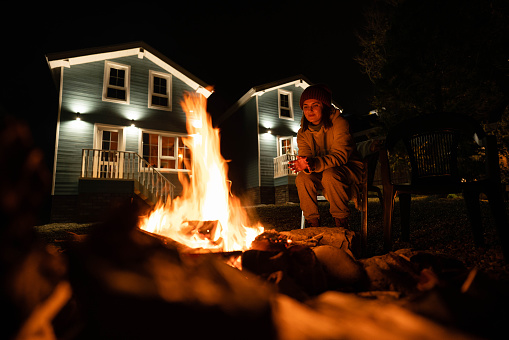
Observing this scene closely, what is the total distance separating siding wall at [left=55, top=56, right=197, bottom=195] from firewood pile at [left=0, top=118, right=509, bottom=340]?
36.4 ft

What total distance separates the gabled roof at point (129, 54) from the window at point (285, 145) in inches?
202

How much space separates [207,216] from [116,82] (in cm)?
1159

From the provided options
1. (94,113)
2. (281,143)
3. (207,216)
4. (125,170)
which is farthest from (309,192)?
(281,143)

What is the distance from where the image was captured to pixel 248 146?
16719 mm

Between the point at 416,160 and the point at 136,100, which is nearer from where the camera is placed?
the point at 416,160

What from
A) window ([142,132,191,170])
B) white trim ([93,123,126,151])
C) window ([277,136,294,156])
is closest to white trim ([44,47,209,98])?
white trim ([93,123,126,151])

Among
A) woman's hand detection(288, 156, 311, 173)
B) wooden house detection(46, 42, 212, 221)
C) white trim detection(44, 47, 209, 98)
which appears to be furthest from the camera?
white trim detection(44, 47, 209, 98)

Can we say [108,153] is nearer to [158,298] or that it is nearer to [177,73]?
[177,73]

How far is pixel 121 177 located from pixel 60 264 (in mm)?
10126

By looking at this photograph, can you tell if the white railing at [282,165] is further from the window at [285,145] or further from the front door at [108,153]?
the front door at [108,153]

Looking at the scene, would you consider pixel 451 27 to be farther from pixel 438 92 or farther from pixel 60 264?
pixel 60 264

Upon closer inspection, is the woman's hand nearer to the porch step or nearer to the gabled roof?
the porch step

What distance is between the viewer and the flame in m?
2.41

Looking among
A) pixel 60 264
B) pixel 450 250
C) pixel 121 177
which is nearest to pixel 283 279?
pixel 60 264
